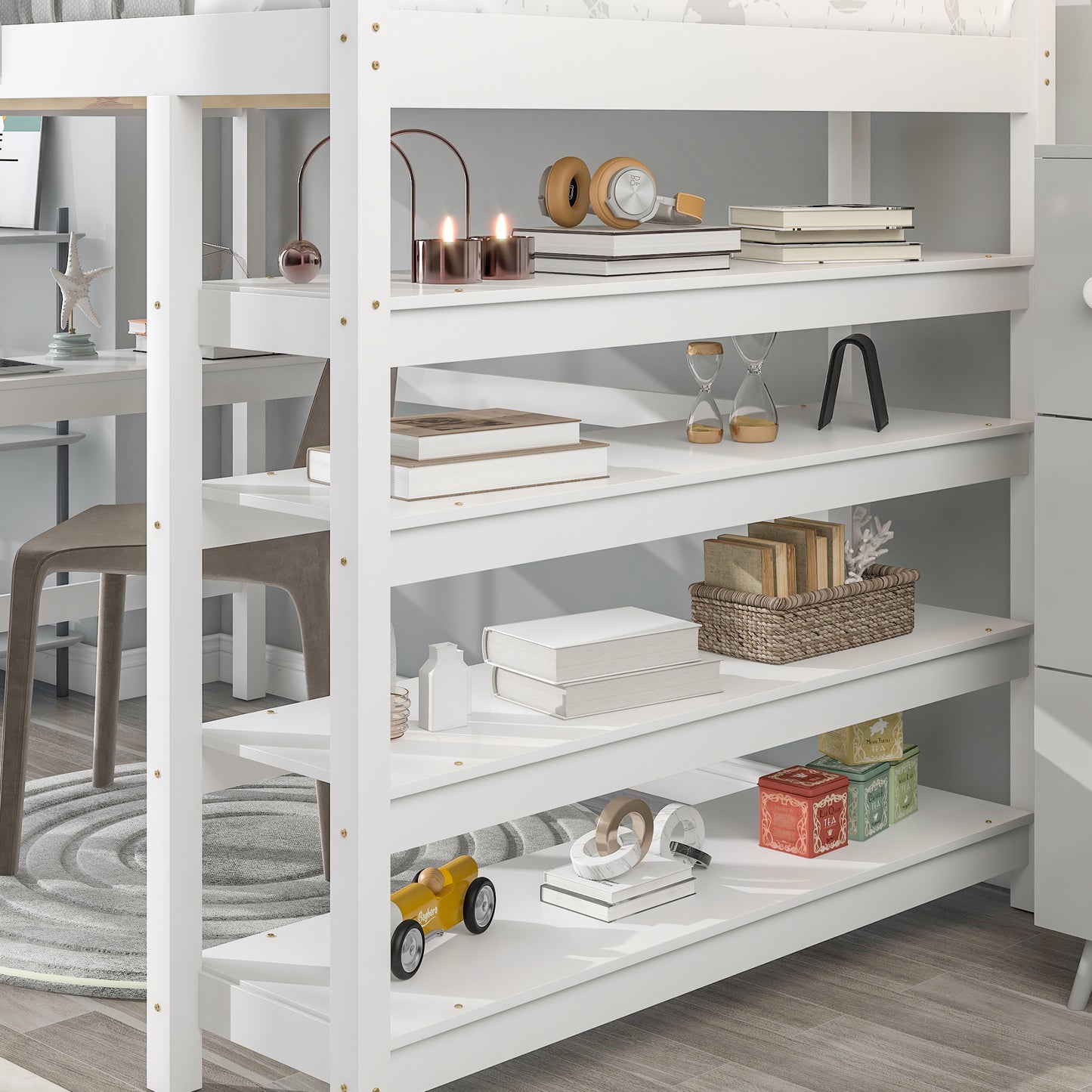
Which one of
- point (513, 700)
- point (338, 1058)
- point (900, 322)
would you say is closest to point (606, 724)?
point (513, 700)

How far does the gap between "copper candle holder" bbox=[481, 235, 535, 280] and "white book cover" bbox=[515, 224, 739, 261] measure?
7 centimetres

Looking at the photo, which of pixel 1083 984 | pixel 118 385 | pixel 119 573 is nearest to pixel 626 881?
pixel 1083 984

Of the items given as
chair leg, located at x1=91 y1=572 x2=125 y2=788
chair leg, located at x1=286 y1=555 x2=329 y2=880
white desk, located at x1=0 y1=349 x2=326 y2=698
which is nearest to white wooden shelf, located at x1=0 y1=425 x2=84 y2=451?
white desk, located at x1=0 y1=349 x2=326 y2=698

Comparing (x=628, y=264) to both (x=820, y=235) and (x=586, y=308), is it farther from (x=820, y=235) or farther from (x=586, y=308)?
(x=820, y=235)

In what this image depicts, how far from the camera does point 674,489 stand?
6.29 ft

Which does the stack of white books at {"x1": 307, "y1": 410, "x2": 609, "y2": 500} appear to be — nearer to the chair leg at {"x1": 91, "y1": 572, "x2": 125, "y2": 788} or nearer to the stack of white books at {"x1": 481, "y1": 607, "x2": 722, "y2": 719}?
the stack of white books at {"x1": 481, "y1": 607, "x2": 722, "y2": 719}

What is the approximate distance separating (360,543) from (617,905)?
66cm

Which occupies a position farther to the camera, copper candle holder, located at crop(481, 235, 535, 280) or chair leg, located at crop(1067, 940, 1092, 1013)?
chair leg, located at crop(1067, 940, 1092, 1013)

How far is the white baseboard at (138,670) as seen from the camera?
3.61 m

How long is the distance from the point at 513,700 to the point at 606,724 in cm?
15

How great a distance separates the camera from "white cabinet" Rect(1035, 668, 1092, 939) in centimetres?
214

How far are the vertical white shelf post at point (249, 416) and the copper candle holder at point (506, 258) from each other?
157cm

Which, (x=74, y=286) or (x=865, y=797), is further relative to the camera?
(x=74, y=286)

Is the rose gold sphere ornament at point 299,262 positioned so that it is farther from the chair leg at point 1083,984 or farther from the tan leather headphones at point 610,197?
the chair leg at point 1083,984
